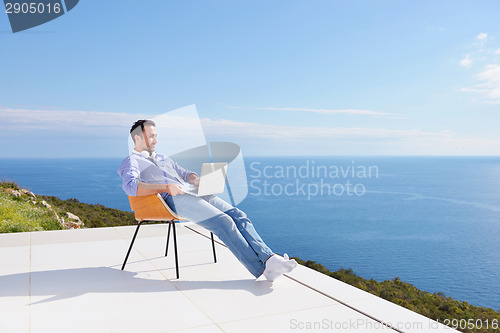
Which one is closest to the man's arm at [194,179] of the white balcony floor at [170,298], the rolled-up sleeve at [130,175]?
the rolled-up sleeve at [130,175]

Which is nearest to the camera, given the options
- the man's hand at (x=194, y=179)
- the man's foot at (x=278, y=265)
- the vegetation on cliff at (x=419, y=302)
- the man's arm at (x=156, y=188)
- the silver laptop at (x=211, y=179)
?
the man's foot at (x=278, y=265)

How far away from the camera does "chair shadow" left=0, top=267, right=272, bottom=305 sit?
2350 mm

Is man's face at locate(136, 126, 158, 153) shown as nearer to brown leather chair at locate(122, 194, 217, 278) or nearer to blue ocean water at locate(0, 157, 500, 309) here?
brown leather chair at locate(122, 194, 217, 278)

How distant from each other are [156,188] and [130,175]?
18 cm

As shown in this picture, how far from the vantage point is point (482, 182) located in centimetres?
7731

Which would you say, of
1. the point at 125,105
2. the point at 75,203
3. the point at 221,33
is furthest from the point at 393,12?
the point at 75,203

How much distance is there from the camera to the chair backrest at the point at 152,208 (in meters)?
2.55

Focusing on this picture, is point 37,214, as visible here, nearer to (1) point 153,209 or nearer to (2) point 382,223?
(1) point 153,209

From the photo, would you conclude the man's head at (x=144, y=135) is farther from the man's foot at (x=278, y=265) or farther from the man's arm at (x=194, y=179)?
the man's foot at (x=278, y=265)

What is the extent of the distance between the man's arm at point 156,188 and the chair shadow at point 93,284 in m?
0.53

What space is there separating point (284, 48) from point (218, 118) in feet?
49.0

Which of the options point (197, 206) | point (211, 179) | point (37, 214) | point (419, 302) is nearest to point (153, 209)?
point (197, 206)

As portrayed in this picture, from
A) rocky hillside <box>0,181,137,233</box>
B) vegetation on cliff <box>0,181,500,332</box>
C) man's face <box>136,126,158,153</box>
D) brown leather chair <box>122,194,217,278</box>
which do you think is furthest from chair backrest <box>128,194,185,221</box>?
rocky hillside <box>0,181,137,233</box>

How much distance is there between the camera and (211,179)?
2.66 m
